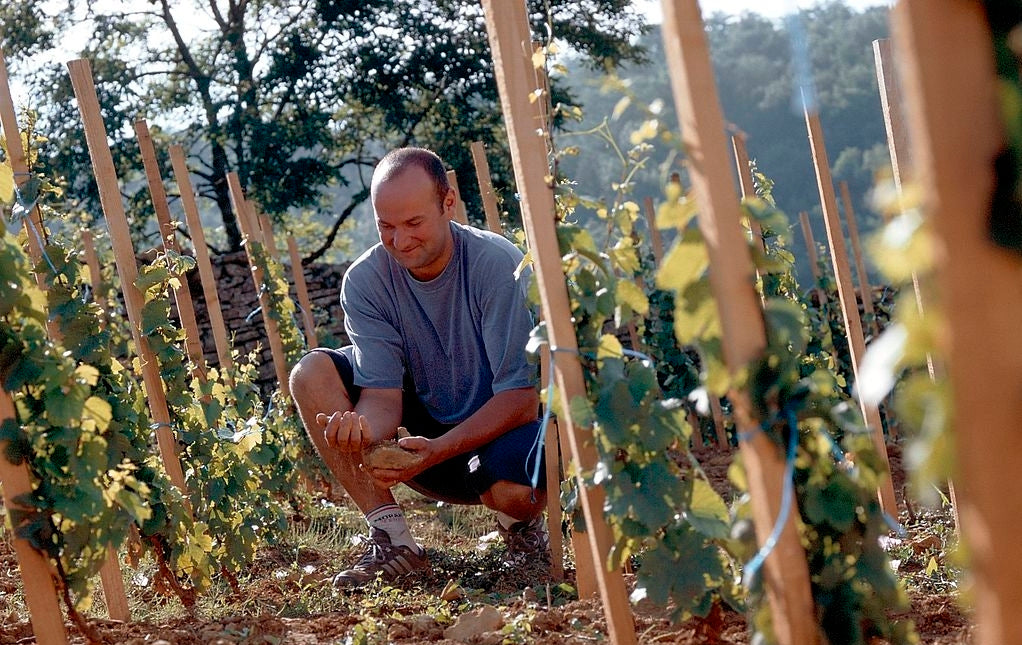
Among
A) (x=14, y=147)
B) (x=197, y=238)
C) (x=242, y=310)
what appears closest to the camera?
(x=14, y=147)

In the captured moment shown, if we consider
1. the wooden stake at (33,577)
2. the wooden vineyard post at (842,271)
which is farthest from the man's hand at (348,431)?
the wooden vineyard post at (842,271)

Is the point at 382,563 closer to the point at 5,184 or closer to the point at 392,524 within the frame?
the point at 392,524

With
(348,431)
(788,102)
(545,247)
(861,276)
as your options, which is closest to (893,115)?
(545,247)

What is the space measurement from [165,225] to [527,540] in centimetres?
163

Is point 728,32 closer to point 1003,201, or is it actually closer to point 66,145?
point 66,145

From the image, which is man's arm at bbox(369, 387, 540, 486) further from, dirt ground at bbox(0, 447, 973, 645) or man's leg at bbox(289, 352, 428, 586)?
dirt ground at bbox(0, 447, 973, 645)

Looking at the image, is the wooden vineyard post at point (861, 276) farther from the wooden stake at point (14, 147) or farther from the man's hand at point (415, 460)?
the wooden stake at point (14, 147)

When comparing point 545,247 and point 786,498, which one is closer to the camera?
point 786,498

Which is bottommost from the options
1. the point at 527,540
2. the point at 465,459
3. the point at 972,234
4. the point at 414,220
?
Result: the point at 527,540

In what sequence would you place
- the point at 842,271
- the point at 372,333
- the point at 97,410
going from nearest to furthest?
the point at 97,410, the point at 842,271, the point at 372,333

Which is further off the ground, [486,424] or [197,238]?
[197,238]

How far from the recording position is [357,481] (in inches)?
145

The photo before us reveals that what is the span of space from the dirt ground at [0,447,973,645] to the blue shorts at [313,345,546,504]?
0.35 metres

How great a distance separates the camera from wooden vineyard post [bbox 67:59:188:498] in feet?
9.95
